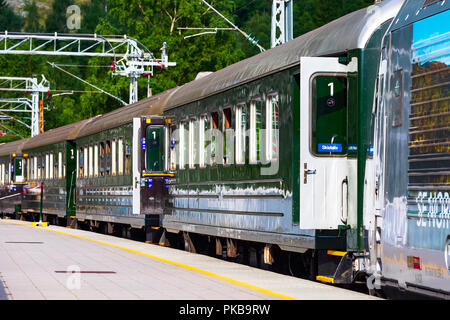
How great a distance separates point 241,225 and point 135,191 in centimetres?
736

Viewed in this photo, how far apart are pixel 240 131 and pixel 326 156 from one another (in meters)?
4.20

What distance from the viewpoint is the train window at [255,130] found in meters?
15.7

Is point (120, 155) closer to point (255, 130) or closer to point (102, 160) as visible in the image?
point (102, 160)

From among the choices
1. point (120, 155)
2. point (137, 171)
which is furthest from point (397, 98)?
point (120, 155)

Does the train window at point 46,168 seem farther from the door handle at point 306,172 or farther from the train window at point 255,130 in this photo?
the door handle at point 306,172

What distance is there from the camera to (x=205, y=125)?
19141mm

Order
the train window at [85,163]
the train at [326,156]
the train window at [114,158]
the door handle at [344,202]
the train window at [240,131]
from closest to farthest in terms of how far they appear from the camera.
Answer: the train at [326,156]
the door handle at [344,202]
the train window at [240,131]
the train window at [114,158]
the train window at [85,163]

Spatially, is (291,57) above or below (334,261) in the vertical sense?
above

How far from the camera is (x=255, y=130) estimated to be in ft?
52.3

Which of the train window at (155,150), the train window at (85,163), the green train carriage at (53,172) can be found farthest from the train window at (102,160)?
the train window at (155,150)

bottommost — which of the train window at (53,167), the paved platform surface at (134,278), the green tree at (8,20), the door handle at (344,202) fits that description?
the paved platform surface at (134,278)

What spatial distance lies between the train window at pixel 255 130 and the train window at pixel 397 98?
478 centimetres
